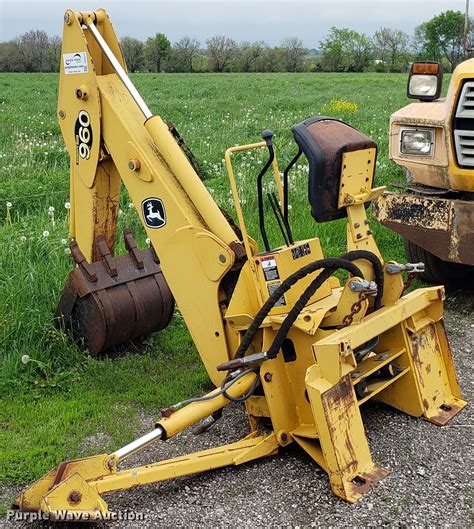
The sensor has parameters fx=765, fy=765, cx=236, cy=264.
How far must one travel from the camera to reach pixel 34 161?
9.59 m

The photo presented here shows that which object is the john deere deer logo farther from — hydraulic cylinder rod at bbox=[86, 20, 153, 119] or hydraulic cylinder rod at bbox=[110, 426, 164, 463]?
hydraulic cylinder rod at bbox=[110, 426, 164, 463]

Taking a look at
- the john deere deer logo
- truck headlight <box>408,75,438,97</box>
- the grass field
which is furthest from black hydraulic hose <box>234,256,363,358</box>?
truck headlight <box>408,75,438,97</box>

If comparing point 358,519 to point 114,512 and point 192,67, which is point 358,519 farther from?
point 192,67

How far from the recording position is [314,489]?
3457 millimetres

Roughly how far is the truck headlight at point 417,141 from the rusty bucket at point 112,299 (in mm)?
2007

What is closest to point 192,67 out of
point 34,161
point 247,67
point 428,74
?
point 247,67

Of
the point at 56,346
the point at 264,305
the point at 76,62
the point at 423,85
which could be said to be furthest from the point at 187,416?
the point at 423,85

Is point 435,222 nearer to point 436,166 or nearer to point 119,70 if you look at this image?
point 436,166

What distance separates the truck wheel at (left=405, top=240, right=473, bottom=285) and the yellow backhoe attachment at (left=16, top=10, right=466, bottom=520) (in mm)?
2012

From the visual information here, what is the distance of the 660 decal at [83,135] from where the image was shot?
167 inches

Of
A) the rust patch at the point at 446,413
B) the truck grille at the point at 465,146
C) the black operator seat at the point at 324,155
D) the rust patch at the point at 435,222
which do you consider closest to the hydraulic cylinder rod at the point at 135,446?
the black operator seat at the point at 324,155

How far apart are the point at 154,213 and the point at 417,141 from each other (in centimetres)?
230

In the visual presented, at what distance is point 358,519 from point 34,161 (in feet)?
24.4

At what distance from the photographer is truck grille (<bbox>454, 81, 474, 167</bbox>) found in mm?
5023
